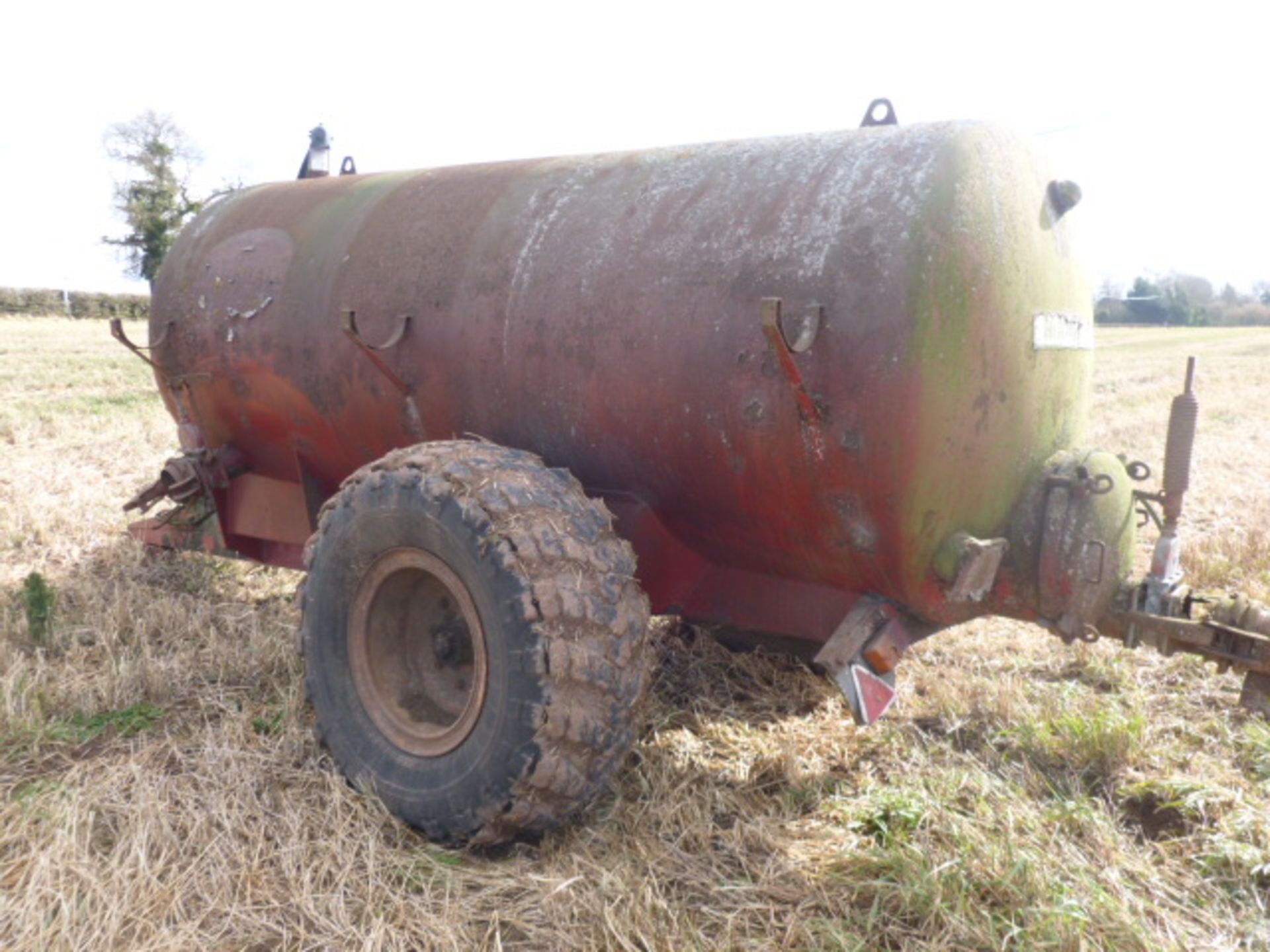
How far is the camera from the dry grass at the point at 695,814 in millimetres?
2357

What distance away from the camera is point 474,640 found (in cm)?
281

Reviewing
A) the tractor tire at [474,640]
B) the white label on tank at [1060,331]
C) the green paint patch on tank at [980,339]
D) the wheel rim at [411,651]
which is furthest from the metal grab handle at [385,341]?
the white label on tank at [1060,331]

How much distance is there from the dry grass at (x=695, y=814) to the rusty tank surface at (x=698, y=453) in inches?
10.1

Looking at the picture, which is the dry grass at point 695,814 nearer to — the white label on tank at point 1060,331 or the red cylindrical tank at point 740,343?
the red cylindrical tank at point 740,343

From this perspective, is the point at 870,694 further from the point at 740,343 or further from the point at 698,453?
the point at 740,343

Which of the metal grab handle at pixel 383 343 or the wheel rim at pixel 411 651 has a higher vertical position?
the metal grab handle at pixel 383 343

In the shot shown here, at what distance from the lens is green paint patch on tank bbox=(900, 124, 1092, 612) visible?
2596 millimetres

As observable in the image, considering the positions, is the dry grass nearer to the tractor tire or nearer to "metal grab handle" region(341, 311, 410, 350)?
the tractor tire

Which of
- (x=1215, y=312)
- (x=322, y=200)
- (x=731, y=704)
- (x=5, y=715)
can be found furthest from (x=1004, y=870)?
(x=1215, y=312)

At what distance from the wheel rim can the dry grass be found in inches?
10.1

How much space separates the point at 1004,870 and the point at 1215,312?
57.6m

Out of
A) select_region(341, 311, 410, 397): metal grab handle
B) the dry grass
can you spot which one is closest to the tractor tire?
the dry grass

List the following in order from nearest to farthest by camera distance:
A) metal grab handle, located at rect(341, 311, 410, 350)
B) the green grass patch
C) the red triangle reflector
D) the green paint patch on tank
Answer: the green paint patch on tank → the red triangle reflector → the green grass patch → metal grab handle, located at rect(341, 311, 410, 350)

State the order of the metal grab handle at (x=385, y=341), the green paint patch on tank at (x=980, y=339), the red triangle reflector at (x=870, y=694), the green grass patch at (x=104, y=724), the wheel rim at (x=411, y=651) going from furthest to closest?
the metal grab handle at (x=385, y=341) → the green grass patch at (x=104, y=724) → the wheel rim at (x=411, y=651) → the red triangle reflector at (x=870, y=694) → the green paint patch on tank at (x=980, y=339)
